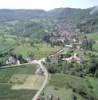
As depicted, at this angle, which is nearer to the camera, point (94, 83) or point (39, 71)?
point (94, 83)

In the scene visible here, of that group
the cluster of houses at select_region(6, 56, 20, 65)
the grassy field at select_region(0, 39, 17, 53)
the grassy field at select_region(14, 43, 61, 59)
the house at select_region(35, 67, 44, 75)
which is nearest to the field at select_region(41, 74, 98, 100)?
the house at select_region(35, 67, 44, 75)

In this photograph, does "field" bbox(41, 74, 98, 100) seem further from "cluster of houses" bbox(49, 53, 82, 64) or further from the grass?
"cluster of houses" bbox(49, 53, 82, 64)

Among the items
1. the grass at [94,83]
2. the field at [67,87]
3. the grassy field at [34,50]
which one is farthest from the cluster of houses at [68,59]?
the grass at [94,83]

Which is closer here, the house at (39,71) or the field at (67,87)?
the field at (67,87)

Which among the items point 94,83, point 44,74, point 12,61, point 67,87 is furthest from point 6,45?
point 67,87

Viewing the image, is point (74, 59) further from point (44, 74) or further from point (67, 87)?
point (67, 87)

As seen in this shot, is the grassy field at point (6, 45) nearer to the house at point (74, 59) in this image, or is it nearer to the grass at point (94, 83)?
the house at point (74, 59)

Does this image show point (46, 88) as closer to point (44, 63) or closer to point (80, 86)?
point (80, 86)
